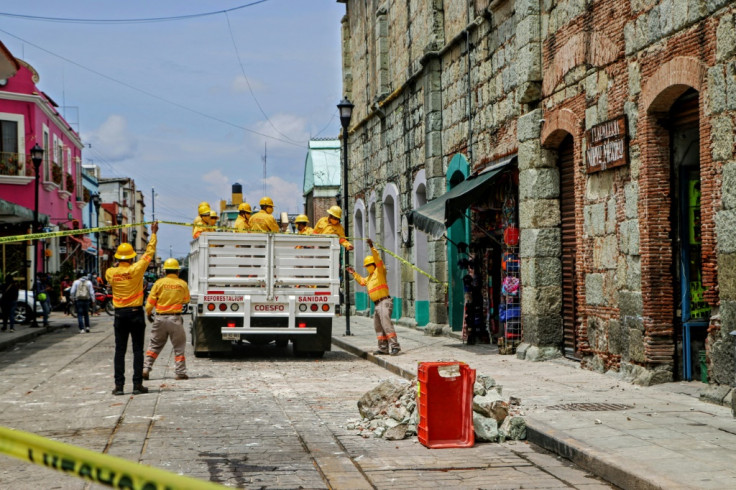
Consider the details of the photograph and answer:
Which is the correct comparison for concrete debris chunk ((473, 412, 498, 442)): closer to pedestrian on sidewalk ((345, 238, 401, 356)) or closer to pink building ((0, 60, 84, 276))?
pedestrian on sidewalk ((345, 238, 401, 356))

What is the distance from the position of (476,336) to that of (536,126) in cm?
486

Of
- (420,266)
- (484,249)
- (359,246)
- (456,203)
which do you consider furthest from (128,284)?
(359,246)

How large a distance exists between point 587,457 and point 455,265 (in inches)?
475

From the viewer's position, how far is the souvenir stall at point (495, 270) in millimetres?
14812

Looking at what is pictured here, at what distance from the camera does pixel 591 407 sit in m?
8.89

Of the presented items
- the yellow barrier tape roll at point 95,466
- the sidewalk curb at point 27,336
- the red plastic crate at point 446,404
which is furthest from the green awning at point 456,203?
the yellow barrier tape roll at point 95,466

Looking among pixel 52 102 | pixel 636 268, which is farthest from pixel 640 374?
pixel 52 102

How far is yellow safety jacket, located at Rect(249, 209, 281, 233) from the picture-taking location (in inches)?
647

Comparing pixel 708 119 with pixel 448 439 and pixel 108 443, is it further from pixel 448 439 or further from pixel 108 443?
pixel 108 443

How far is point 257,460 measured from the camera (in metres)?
7.10

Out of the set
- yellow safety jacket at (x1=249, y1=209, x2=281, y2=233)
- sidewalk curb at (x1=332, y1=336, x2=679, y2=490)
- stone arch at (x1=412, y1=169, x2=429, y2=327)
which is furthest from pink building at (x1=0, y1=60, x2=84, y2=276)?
sidewalk curb at (x1=332, y1=336, x2=679, y2=490)

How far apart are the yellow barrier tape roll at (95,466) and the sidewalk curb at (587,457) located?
13.6 ft

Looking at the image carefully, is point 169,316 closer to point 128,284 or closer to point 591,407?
point 128,284

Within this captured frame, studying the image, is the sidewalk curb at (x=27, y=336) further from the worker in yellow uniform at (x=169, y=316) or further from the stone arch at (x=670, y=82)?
the stone arch at (x=670, y=82)
